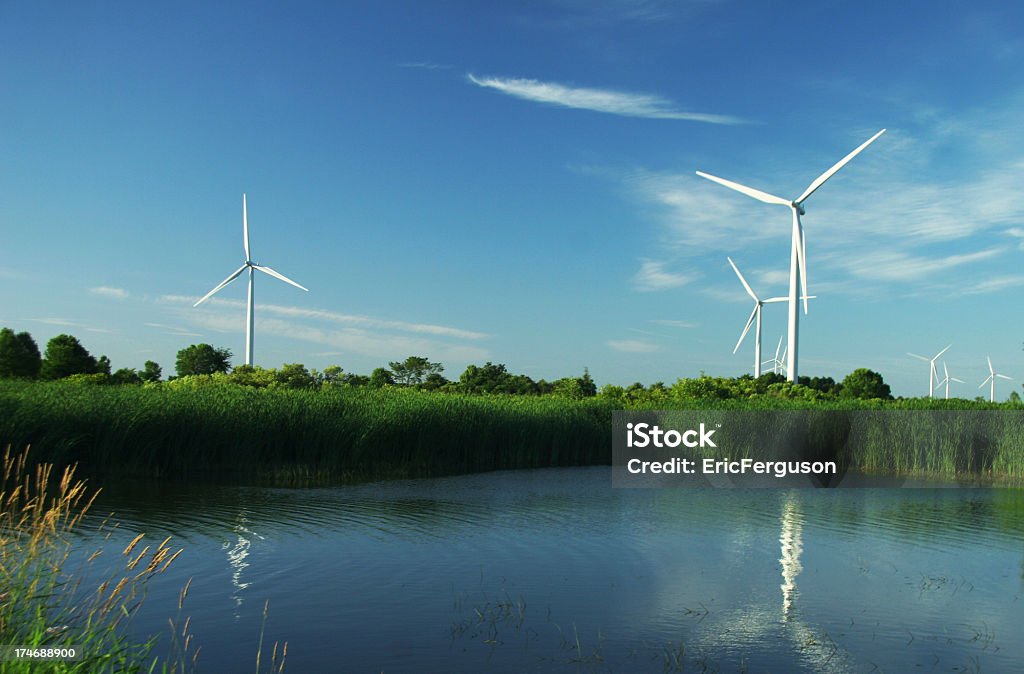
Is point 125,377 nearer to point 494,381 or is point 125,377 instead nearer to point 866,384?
point 494,381

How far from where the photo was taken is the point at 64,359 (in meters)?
53.2

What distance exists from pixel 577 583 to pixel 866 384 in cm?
5244

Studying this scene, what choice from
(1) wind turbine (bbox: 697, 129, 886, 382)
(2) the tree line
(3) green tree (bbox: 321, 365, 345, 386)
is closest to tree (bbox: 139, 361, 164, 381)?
(2) the tree line

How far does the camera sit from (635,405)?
112 ft

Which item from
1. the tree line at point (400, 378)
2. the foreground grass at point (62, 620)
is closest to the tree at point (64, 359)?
the tree line at point (400, 378)

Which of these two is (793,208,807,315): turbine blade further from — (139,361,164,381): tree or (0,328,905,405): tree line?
(139,361,164,381): tree

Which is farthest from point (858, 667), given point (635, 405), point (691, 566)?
point (635, 405)

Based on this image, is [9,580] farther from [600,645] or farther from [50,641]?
[600,645]

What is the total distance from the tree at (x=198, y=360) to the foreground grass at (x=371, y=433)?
1343 inches

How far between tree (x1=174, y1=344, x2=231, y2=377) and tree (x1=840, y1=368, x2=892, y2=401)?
42537mm

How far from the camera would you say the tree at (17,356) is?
54.8 m

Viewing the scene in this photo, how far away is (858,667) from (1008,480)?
757 inches

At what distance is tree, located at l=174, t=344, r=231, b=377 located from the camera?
188 ft

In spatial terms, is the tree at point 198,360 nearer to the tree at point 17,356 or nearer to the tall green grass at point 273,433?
the tree at point 17,356
